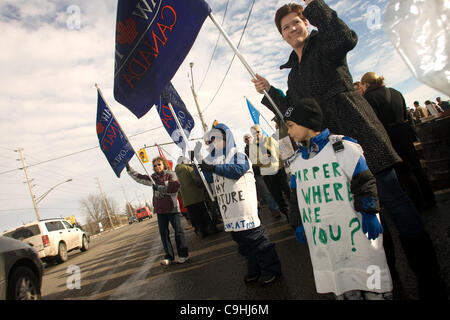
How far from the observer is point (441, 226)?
3.12 m

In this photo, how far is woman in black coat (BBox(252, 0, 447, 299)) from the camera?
182 cm

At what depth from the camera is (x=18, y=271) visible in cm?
372

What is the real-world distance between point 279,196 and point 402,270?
3.53 m

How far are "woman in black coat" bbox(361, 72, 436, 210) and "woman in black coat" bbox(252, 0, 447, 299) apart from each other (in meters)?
1.80

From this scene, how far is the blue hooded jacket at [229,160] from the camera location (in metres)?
3.05

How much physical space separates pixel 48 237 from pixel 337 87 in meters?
11.9

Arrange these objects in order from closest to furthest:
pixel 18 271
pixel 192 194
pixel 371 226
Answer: pixel 371 226 → pixel 18 271 → pixel 192 194

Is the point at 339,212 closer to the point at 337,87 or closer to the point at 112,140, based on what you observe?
the point at 337,87

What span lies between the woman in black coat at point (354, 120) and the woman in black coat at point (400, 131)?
5.92ft

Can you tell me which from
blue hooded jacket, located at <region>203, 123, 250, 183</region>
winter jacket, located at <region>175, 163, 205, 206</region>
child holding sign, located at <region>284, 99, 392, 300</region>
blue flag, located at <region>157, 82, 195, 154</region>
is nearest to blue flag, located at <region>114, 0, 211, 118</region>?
blue hooded jacket, located at <region>203, 123, 250, 183</region>

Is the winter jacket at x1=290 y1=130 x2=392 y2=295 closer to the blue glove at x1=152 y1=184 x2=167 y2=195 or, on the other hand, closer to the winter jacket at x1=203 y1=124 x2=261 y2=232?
the winter jacket at x1=203 y1=124 x2=261 y2=232

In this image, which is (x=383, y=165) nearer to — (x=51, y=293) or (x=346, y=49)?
(x=346, y=49)

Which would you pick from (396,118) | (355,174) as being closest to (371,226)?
(355,174)
